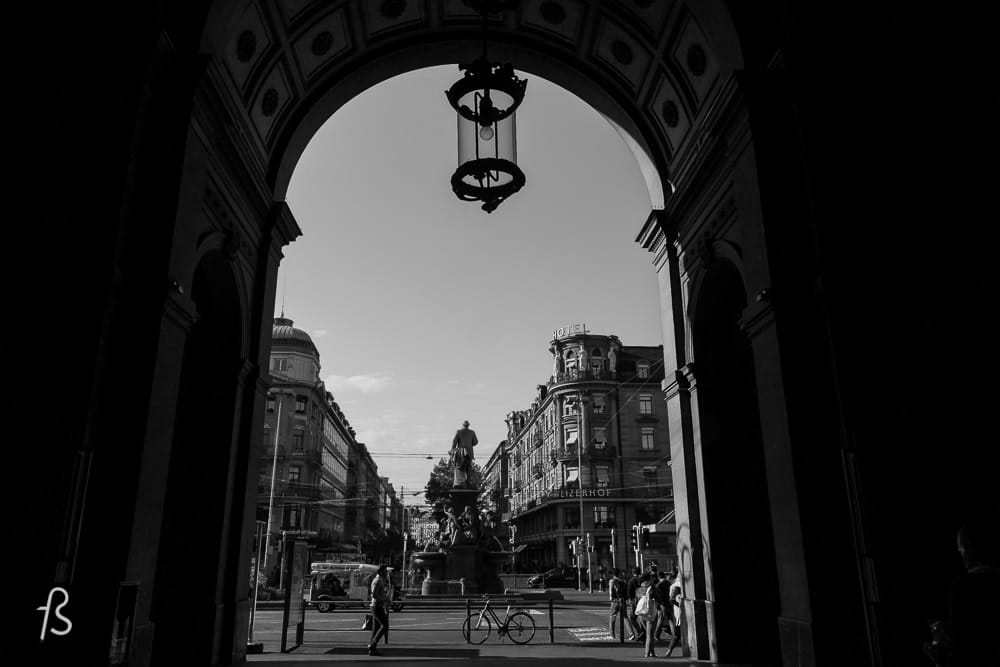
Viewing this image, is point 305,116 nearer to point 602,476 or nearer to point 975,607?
point 975,607

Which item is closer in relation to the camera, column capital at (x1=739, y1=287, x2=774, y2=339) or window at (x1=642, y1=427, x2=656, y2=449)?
column capital at (x1=739, y1=287, x2=774, y2=339)

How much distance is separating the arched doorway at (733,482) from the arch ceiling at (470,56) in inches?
109

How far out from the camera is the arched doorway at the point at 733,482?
33.4 ft

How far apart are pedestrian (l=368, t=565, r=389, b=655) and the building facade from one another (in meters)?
40.6

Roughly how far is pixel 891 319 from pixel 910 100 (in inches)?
95.2

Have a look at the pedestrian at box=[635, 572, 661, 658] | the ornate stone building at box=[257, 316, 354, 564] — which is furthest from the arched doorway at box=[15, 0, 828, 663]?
the ornate stone building at box=[257, 316, 354, 564]

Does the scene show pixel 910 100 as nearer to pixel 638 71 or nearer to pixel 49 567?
pixel 638 71

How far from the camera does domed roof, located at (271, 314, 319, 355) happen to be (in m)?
60.6

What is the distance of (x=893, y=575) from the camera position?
6.30 m

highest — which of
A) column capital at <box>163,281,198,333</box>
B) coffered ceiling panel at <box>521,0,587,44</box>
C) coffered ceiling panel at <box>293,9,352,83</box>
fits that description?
coffered ceiling panel at <box>521,0,587,44</box>

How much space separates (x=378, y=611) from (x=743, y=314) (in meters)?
8.75

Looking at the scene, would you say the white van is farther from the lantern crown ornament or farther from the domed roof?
the domed roof

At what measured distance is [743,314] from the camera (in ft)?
29.1

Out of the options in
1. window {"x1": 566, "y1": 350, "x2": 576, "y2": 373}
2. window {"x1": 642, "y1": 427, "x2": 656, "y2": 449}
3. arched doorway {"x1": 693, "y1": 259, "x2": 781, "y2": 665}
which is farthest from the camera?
window {"x1": 566, "y1": 350, "x2": 576, "y2": 373}
